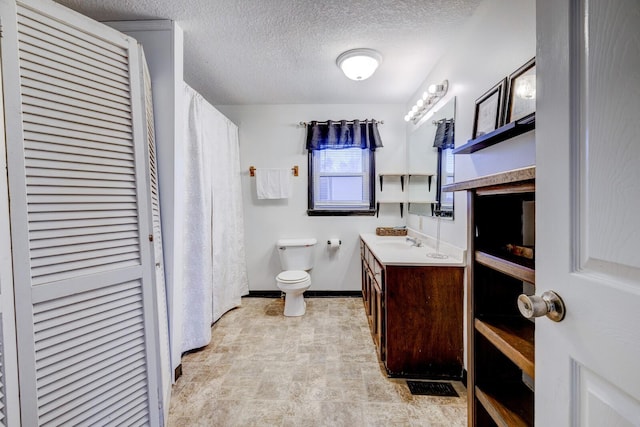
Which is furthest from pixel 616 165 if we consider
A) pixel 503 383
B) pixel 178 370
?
pixel 178 370

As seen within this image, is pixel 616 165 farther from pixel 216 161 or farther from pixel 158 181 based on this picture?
pixel 216 161

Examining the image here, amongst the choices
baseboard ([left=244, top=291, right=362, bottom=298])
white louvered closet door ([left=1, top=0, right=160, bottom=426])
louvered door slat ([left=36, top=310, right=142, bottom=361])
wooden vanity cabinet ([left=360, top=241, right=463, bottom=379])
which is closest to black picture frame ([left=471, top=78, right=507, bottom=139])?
wooden vanity cabinet ([left=360, top=241, right=463, bottom=379])

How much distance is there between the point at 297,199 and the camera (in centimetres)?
317

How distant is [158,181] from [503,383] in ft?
6.70

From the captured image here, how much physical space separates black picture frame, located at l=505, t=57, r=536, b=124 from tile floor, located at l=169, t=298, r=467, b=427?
5.29 feet

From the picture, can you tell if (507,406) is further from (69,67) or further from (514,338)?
(69,67)

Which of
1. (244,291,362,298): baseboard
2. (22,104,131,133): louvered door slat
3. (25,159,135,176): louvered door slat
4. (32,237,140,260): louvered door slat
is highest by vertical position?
(22,104,131,133): louvered door slat

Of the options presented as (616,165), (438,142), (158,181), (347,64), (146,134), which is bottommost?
(616,165)

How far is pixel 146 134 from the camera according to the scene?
1260mm

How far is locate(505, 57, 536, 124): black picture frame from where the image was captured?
110 centimetres

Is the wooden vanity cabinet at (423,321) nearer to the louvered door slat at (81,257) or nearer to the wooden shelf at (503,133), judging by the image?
the wooden shelf at (503,133)

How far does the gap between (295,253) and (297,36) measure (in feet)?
6.75

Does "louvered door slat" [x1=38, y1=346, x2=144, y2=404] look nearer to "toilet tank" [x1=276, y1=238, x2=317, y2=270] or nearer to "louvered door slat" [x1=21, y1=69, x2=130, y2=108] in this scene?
"louvered door slat" [x1=21, y1=69, x2=130, y2=108]

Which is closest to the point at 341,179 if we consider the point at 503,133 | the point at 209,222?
the point at 209,222
